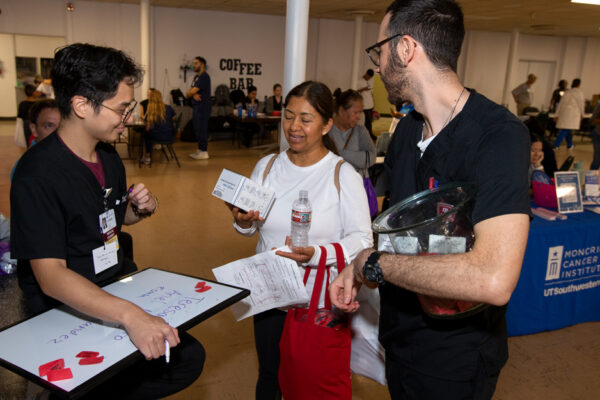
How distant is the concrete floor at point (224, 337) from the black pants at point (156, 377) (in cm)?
49

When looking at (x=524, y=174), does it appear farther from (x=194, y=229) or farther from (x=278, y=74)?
(x=278, y=74)

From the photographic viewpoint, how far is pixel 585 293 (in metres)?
3.38

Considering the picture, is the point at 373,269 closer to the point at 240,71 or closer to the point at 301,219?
the point at 301,219

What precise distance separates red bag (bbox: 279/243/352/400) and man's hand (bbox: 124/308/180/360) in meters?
0.64

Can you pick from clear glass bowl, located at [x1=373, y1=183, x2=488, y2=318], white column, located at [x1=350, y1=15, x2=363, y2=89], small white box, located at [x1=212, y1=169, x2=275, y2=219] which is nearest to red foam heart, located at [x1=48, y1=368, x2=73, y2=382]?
clear glass bowl, located at [x1=373, y1=183, x2=488, y2=318]

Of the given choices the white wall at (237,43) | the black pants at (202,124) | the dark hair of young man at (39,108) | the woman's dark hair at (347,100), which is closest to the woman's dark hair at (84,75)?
the dark hair of young man at (39,108)

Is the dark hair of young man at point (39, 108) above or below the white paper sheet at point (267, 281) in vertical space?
above

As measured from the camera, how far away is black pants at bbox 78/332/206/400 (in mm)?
1578

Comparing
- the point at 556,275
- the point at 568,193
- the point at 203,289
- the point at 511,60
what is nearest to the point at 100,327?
the point at 203,289

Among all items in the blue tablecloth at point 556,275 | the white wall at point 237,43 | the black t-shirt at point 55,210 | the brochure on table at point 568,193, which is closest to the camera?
the black t-shirt at point 55,210

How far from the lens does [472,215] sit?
103 cm

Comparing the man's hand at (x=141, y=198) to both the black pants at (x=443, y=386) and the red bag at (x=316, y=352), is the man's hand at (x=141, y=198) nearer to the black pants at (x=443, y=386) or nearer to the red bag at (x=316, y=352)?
the red bag at (x=316, y=352)

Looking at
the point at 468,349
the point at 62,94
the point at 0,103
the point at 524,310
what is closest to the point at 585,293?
the point at 524,310

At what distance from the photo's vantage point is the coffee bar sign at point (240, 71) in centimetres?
1318
